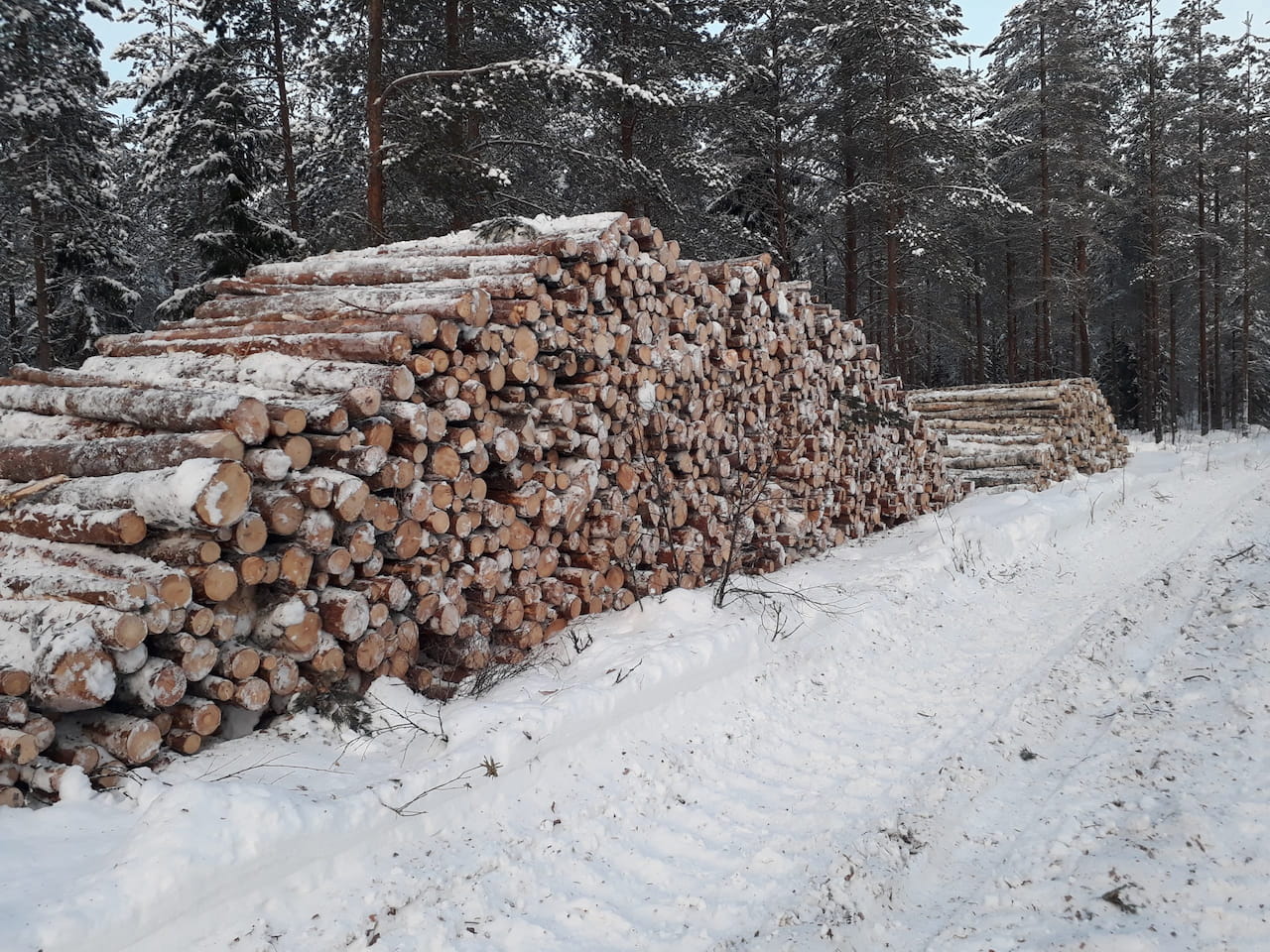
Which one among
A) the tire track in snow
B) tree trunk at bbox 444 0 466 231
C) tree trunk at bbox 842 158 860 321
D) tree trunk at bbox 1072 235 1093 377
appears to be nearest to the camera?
the tire track in snow

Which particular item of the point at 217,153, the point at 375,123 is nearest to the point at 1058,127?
the point at 375,123

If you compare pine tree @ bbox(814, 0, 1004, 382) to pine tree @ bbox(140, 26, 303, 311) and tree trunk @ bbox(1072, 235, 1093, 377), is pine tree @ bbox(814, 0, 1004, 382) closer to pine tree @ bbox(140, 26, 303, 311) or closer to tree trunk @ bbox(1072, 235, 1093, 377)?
tree trunk @ bbox(1072, 235, 1093, 377)

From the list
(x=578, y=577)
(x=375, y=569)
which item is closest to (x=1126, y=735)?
(x=578, y=577)

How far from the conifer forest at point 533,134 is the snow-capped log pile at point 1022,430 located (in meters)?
2.66

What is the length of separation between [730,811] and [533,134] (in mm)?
12957

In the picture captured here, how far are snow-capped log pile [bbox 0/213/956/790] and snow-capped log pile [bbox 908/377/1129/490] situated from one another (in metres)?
6.70

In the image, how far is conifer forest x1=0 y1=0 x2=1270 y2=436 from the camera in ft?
37.9

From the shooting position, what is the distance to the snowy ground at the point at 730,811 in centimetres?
272

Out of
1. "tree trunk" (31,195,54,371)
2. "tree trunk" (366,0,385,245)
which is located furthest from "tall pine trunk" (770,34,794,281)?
"tree trunk" (31,195,54,371)

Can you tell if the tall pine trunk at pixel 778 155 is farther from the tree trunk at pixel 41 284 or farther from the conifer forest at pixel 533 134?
the tree trunk at pixel 41 284

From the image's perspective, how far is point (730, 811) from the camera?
3729 millimetres

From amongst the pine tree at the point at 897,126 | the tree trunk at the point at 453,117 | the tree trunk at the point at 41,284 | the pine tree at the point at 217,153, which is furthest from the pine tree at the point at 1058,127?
the tree trunk at the point at 41,284

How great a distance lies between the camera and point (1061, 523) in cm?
980

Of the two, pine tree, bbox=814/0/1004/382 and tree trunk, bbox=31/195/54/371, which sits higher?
pine tree, bbox=814/0/1004/382
